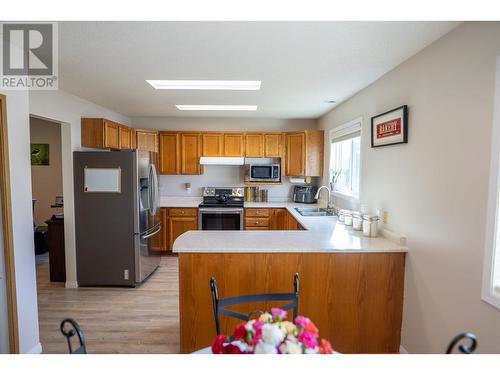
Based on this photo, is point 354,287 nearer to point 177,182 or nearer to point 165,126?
point 177,182

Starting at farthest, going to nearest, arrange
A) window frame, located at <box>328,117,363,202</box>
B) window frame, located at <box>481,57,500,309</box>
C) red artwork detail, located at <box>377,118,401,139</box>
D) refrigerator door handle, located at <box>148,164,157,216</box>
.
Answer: refrigerator door handle, located at <box>148,164,157,216</box>
window frame, located at <box>328,117,363,202</box>
red artwork detail, located at <box>377,118,401,139</box>
window frame, located at <box>481,57,500,309</box>

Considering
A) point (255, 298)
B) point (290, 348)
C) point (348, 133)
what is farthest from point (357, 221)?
point (290, 348)

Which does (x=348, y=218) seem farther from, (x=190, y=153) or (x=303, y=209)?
(x=190, y=153)

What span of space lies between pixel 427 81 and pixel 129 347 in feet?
10.2

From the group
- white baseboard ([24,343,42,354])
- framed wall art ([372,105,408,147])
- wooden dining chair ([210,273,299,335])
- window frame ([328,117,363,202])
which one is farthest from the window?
white baseboard ([24,343,42,354])

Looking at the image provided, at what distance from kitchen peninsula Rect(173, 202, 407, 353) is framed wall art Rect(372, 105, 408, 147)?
0.88m

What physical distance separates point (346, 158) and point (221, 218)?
83.3 inches

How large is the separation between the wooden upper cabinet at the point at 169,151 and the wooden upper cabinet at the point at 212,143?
45cm

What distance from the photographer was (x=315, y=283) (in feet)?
7.19

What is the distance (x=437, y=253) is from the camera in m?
1.83

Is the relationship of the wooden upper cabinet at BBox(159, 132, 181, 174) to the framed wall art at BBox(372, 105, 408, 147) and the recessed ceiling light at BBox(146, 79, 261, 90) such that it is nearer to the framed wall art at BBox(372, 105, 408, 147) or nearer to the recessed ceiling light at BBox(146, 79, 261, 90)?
the recessed ceiling light at BBox(146, 79, 261, 90)

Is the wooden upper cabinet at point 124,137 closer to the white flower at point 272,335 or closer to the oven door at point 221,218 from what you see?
the oven door at point 221,218

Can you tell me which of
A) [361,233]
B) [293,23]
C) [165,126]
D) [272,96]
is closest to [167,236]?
[165,126]

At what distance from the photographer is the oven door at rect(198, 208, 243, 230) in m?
4.48
